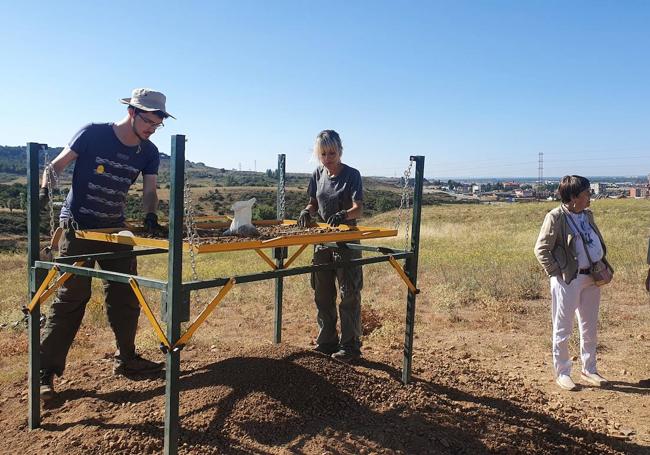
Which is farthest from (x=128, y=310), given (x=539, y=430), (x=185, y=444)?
(x=539, y=430)

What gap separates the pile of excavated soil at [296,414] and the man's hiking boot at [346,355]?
0.28m

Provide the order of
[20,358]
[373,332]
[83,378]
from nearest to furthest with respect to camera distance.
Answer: [83,378], [20,358], [373,332]

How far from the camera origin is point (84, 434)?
11.3 ft

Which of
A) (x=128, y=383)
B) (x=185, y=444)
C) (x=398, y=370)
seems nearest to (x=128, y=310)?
(x=128, y=383)

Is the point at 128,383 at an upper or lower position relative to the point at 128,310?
lower

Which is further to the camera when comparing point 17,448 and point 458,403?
point 458,403

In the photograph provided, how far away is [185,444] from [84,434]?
2.21ft

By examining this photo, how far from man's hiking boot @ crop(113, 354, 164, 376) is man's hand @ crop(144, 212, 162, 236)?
1.42 meters

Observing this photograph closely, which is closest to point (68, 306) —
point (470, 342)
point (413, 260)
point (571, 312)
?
point (413, 260)

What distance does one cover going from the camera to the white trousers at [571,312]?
15.5 ft

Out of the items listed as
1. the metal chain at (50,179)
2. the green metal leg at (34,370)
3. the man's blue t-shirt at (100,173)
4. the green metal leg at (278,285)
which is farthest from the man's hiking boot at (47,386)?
the green metal leg at (278,285)

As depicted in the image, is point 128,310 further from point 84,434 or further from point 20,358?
point 20,358

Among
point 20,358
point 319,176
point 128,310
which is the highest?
point 319,176

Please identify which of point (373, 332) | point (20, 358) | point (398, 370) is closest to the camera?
point (398, 370)
